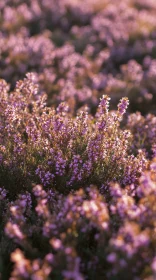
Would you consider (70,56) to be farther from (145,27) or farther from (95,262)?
(95,262)

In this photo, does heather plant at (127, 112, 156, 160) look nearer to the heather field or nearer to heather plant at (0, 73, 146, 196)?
the heather field

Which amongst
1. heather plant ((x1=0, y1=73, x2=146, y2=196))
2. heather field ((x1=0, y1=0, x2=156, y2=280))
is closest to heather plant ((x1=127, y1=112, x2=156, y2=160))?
heather field ((x1=0, y1=0, x2=156, y2=280))

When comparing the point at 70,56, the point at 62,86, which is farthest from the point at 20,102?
the point at 70,56

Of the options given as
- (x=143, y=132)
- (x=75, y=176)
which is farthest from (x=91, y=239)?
(x=143, y=132)

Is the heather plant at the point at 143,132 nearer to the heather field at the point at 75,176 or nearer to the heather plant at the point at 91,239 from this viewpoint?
the heather field at the point at 75,176

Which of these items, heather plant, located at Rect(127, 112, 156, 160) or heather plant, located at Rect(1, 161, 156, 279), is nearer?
heather plant, located at Rect(1, 161, 156, 279)

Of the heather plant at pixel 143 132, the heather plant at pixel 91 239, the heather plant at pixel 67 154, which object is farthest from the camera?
the heather plant at pixel 143 132

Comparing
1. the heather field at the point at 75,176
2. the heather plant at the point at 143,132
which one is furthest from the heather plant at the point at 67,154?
the heather plant at the point at 143,132

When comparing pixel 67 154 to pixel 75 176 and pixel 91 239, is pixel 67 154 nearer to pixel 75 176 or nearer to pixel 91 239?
pixel 75 176
